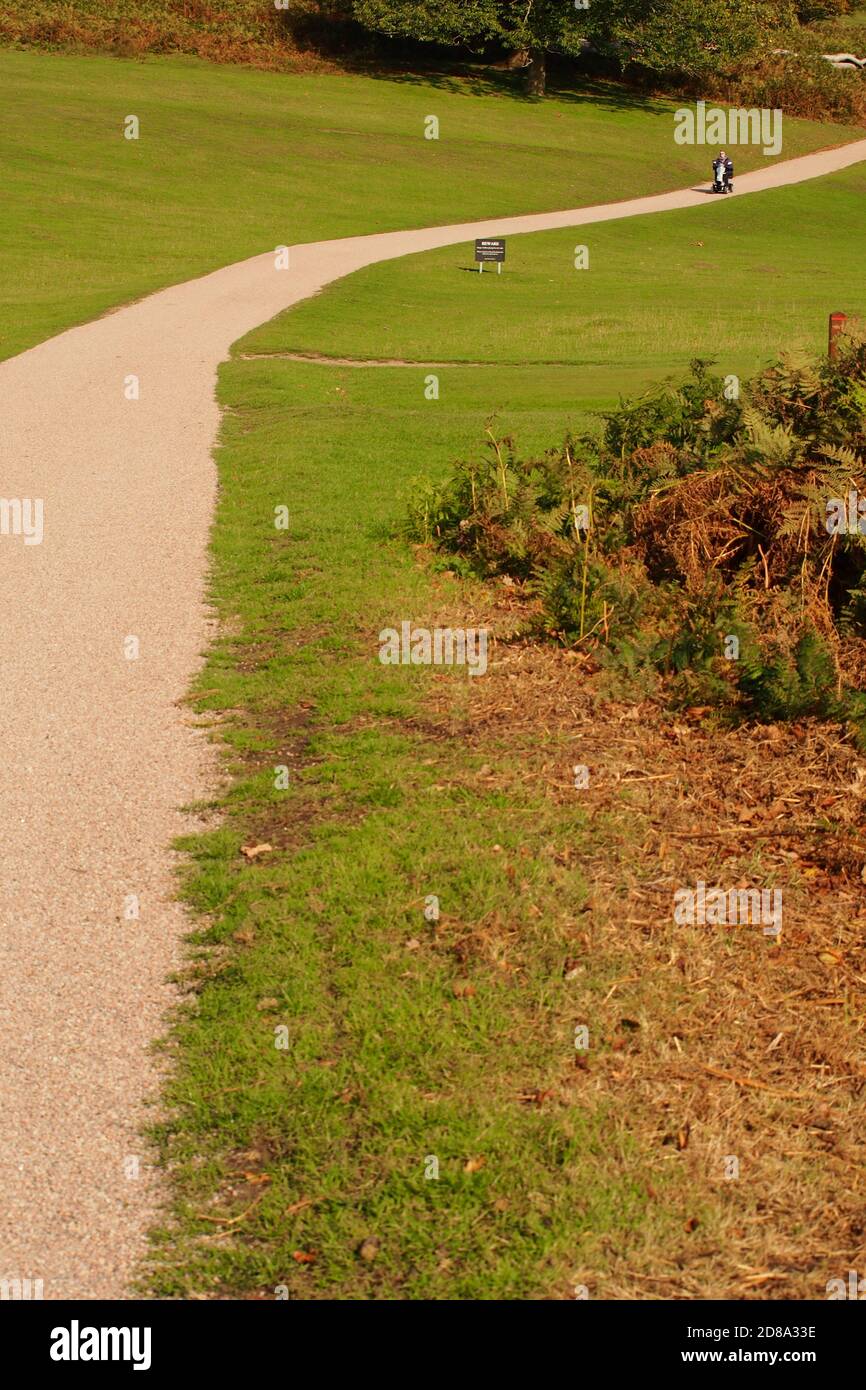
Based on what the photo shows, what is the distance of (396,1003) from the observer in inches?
191

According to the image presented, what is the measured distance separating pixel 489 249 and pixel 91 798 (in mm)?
26857

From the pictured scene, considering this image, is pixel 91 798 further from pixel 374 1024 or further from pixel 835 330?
pixel 835 330

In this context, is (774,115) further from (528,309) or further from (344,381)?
(344,381)

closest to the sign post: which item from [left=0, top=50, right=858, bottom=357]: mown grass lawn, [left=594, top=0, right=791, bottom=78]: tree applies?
[left=0, top=50, right=858, bottom=357]: mown grass lawn

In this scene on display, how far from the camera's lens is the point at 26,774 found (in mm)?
6965

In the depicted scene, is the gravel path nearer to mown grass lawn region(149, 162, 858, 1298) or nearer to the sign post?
mown grass lawn region(149, 162, 858, 1298)

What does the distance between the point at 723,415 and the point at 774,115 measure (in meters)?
60.8

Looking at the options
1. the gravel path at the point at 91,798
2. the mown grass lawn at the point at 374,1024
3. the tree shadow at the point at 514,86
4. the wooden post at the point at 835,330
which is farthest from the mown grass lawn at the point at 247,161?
the mown grass lawn at the point at 374,1024

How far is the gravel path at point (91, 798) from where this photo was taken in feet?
13.3

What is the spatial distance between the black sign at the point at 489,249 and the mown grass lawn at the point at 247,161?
6.72m

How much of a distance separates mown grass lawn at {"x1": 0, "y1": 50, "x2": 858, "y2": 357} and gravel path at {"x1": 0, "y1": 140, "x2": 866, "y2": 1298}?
485 inches

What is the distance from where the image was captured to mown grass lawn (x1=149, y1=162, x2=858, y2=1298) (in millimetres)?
3807

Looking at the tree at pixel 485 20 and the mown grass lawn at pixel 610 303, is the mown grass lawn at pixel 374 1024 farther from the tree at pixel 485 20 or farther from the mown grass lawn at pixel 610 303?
the tree at pixel 485 20
